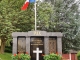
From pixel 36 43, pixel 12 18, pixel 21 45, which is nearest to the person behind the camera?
pixel 36 43

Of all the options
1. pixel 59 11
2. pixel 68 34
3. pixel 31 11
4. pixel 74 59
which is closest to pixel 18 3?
pixel 31 11

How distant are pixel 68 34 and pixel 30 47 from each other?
12.5 m

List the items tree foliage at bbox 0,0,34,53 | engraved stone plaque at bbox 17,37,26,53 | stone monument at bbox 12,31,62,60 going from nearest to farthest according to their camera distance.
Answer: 1. stone monument at bbox 12,31,62,60
2. engraved stone plaque at bbox 17,37,26,53
3. tree foliage at bbox 0,0,34,53

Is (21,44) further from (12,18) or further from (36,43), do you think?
(12,18)

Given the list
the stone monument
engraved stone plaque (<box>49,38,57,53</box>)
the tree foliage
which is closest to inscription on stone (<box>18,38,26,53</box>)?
the stone monument

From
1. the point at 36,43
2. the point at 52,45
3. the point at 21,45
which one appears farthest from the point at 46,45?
the point at 21,45

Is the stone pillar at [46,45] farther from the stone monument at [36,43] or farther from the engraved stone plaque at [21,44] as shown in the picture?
the engraved stone plaque at [21,44]

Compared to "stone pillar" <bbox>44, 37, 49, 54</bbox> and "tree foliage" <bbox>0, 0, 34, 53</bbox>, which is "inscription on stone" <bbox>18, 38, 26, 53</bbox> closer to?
"stone pillar" <bbox>44, 37, 49, 54</bbox>

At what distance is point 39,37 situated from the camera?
50.7 feet

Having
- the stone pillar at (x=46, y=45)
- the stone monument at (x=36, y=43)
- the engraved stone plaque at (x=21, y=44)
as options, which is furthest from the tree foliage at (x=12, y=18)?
the stone pillar at (x=46, y=45)

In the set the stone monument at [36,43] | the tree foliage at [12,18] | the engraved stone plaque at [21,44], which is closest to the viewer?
the stone monument at [36,43]

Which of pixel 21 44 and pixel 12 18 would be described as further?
pixel 12 18

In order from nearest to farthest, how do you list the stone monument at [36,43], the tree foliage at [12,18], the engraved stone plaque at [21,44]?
the stone monument at [36,43]
the engraved stone plaque at [21,44]
the tree foliage at [12,18]

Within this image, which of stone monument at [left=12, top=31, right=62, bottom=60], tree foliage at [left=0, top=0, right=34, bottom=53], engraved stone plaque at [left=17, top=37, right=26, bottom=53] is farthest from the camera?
tree foliage at [left=0, top=0, right=34, bottom=53]
